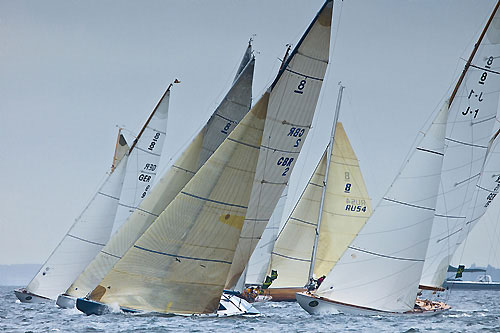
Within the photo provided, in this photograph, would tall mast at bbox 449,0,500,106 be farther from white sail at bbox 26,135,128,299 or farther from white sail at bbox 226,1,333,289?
white sail at bbox 26,135,128,299

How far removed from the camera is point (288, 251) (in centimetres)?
4328

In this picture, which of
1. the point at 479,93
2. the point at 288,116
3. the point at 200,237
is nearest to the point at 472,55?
the point at 479,93

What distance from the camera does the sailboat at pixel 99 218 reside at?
117ft

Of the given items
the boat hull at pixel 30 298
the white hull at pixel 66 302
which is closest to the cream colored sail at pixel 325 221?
the boat hull at pixel 30 298

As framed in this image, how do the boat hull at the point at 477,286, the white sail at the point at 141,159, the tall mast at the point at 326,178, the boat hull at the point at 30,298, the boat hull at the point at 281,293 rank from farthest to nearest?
the boat hull at the point at 477,286 → the boat hull at the point at 281,293 → the tall mast at the point at 326,178 → the boat hull at the point at 30,298 → the white sail at the point at 141,159

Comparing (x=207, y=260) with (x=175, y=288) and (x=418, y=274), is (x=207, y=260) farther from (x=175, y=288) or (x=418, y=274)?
(x=418, y=274)

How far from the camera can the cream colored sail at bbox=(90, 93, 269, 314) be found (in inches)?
998

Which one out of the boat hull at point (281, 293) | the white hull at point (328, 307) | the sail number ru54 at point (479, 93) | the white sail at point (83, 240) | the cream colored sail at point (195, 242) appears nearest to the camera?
the cream colored sail at point (195, 242)

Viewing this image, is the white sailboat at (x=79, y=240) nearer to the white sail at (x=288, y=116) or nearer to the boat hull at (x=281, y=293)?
the white sail at (x=288, y=116)

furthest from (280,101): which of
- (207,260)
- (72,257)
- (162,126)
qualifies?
(72,257)

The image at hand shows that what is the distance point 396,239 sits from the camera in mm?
30859

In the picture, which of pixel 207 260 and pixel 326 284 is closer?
pixel 207 260

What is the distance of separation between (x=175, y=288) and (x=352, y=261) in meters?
8.02

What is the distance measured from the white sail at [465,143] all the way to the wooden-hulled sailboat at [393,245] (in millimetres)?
1381
